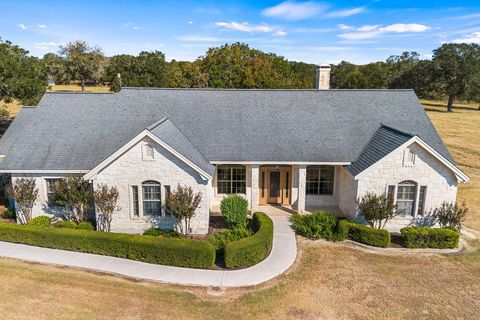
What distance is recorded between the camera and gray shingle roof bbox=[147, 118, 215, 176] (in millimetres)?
19125

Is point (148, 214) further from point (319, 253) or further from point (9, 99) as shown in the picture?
point (9, 99)

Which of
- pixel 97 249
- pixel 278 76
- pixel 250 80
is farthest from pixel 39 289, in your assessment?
pixel 278 76

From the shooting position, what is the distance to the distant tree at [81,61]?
74.8 metres

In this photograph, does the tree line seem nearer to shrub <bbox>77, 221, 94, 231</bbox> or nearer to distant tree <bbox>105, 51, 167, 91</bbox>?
distant tree <bbox>105, 51, 167, 91</bbox>

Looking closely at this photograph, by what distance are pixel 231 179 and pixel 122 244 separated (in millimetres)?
8625

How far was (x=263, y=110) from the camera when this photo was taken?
81.2ft

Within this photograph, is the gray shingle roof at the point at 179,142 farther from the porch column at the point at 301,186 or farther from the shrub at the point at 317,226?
the shrub at the point at 317,226

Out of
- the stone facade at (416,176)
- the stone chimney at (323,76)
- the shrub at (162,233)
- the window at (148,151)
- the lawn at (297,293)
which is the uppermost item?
the stone chimney at (323,76)

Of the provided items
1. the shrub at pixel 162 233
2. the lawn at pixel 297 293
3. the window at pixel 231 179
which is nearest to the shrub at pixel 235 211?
the shrub at pixel 162 233

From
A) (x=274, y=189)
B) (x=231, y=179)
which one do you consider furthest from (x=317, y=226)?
(x=231, y=179)

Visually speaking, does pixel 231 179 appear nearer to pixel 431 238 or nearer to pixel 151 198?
pixel 151 198

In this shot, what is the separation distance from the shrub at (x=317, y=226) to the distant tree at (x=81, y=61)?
67.9 metres

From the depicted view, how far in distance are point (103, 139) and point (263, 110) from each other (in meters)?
10.6

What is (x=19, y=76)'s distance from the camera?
1383 inches
